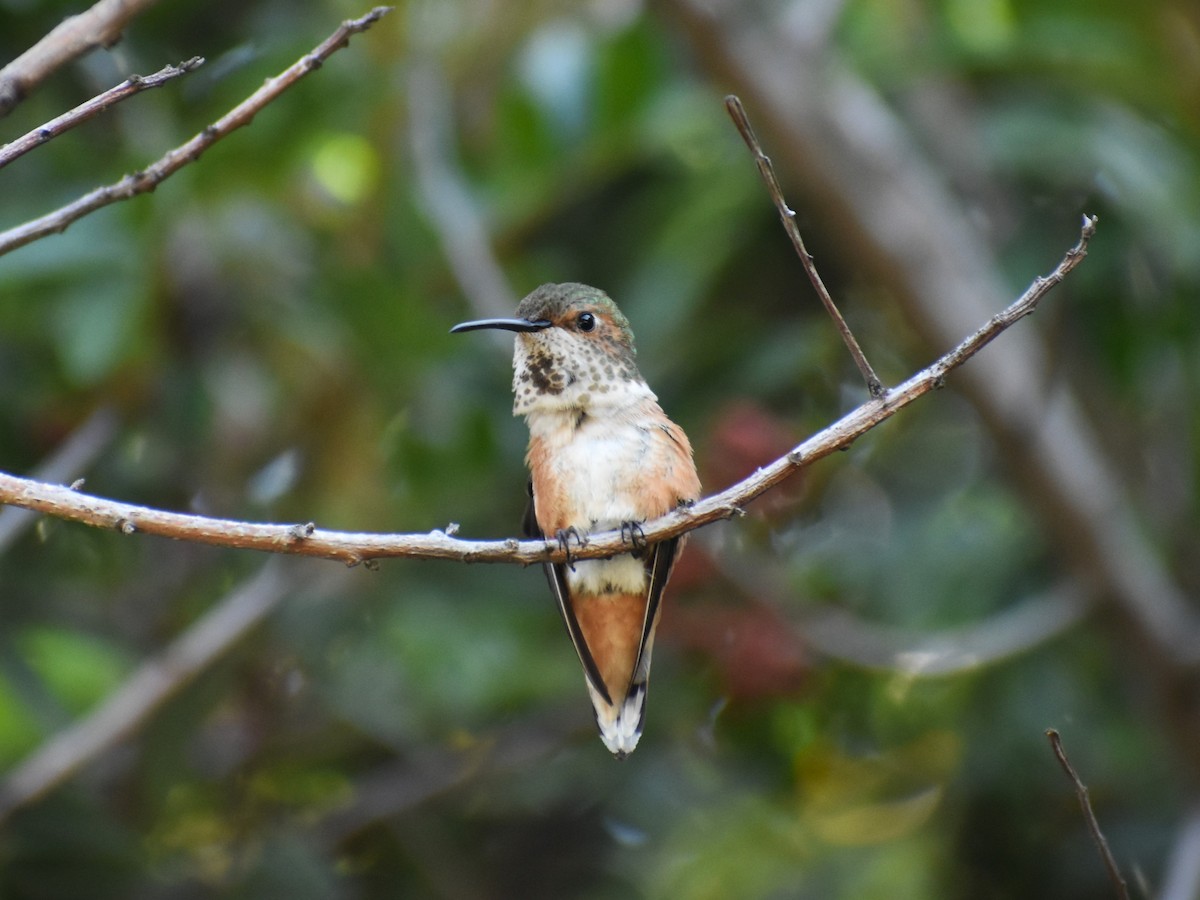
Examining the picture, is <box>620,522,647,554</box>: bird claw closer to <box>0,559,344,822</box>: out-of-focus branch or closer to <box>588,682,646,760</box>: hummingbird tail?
<box>588,682,646,760</box>: hummingbird tail

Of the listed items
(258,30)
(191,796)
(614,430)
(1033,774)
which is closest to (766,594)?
(1033,774)

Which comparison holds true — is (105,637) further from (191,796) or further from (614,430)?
(614,430)

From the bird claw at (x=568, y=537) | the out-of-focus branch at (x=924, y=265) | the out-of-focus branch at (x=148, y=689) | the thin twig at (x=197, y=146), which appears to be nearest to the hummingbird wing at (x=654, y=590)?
the bird claw at (x=568, y=537)

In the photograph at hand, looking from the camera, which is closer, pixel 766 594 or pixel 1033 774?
pixel 766 594

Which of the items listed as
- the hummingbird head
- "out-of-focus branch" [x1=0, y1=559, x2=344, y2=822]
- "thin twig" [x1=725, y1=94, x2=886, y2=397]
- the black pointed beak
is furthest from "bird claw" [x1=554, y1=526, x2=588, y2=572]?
"out-of-focus branch" [x1=0, y1=559, x2=344, y2=822]

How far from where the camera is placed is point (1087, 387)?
5781 millimetres

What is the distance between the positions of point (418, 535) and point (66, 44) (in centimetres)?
86

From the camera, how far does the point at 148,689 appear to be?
4328mm

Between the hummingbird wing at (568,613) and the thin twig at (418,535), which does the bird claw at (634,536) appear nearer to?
the thin twig at (418,535)

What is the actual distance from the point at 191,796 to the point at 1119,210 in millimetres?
→ 3924

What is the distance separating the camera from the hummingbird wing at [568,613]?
2994 millimetres

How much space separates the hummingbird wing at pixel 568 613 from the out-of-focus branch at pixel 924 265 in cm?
213

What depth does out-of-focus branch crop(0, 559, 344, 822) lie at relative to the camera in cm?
418

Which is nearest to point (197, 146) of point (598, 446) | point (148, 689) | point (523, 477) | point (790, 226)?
point (790, 226)
